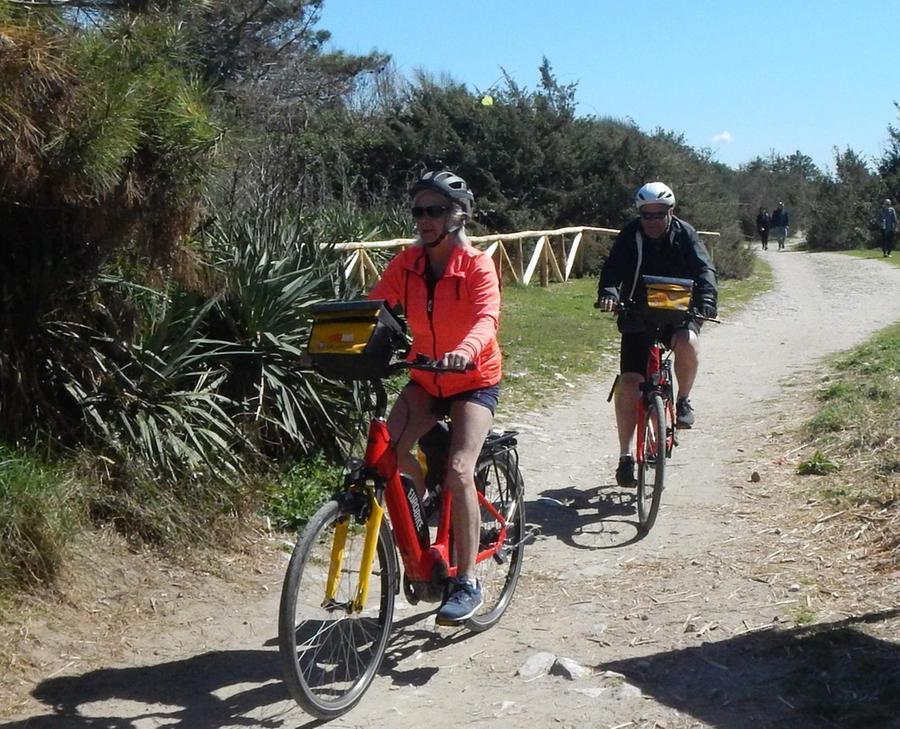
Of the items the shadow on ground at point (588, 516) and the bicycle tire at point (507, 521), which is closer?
the bicycle tire at point (507, 521)

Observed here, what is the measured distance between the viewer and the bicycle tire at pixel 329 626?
428 centimetres

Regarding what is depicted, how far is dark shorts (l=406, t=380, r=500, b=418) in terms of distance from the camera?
507 centimetres

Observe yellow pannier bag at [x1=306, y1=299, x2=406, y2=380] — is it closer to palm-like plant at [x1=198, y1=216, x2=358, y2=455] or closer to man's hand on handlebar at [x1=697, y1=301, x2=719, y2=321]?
palm-like plant at [x1=198, y1=216, x2=358, y2=455]

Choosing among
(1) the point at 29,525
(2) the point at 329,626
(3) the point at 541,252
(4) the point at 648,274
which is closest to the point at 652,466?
(4) the point at 648,274

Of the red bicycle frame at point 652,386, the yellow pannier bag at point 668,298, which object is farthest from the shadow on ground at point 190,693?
the yellow pannier bag at point 668,298

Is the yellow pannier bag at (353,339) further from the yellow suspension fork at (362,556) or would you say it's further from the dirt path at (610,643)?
the dirt path at (610,643)

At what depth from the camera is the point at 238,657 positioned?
520 cm

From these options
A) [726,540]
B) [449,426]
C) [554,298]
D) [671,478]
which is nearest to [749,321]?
[554,298]

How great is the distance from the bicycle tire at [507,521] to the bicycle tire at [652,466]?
1.26 meters

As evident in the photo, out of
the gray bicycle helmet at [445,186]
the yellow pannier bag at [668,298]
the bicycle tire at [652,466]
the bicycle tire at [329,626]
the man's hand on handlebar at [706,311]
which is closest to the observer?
the bicycle tire at [329,626]

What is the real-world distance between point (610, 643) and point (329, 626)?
1.39 metres

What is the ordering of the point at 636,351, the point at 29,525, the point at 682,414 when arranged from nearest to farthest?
the point at 29,525
the point at 636,351
the point at 682,414

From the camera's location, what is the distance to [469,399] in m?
5.06

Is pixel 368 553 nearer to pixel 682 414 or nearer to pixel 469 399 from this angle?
pixel 469 399
